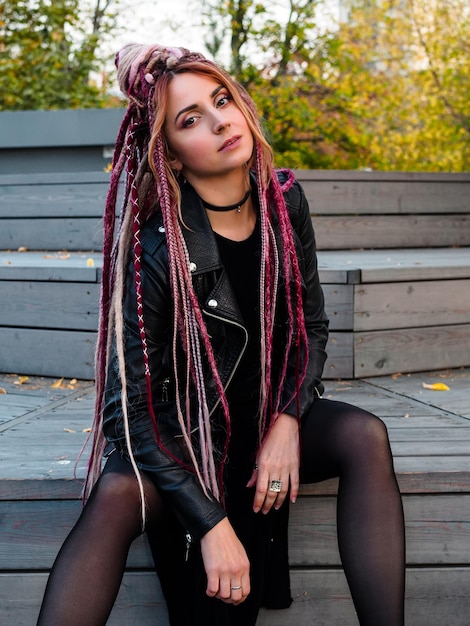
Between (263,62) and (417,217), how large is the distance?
3.18 meters

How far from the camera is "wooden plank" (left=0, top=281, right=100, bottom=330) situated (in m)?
3.06

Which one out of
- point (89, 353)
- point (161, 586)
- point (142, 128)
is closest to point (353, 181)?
point (89, 353)

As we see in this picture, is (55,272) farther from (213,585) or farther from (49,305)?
(213,585)

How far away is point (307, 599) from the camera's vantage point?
1.89 m

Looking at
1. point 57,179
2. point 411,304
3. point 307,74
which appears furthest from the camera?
point 307,74

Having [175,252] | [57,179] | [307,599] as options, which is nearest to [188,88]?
[175,252]

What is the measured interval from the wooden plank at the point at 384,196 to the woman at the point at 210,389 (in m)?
2.55

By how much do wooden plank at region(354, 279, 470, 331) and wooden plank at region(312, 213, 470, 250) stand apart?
140cm

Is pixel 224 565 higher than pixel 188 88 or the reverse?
the reverse

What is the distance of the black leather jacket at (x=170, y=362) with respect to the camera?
1656 mm

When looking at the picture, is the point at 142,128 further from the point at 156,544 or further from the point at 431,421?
the point at 431,421

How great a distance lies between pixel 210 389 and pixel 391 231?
9.66 ft

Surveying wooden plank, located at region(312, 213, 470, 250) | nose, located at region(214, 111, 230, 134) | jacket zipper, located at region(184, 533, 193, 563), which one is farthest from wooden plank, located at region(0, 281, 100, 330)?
wooden plank, located at region(312, 213, 470, 250)

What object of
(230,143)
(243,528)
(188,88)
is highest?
(188,88)
